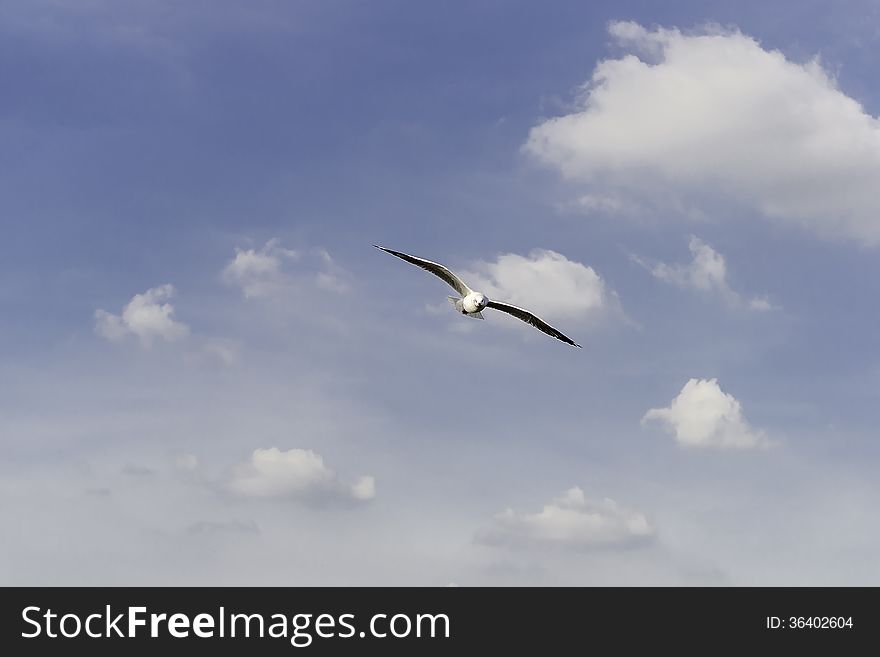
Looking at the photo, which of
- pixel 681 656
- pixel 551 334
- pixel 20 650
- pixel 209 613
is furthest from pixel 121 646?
pixel 681 656

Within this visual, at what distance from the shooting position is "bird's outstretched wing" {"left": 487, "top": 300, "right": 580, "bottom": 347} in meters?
137

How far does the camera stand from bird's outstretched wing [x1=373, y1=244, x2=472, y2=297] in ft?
433

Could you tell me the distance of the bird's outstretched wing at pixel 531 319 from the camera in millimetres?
137000

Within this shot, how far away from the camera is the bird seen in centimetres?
13175

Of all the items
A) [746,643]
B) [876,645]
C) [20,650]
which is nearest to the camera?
[20,650]

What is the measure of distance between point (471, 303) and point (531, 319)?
1069cm

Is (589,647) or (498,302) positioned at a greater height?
(498,302)

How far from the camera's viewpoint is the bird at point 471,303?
13175cm

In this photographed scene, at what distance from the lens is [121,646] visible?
15375 cm

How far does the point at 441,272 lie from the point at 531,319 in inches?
547

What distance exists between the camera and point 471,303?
131750 mm

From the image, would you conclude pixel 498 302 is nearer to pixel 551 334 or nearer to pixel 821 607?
pixel 551 334

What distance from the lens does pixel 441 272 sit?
13412cm

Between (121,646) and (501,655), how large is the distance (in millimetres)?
65407
